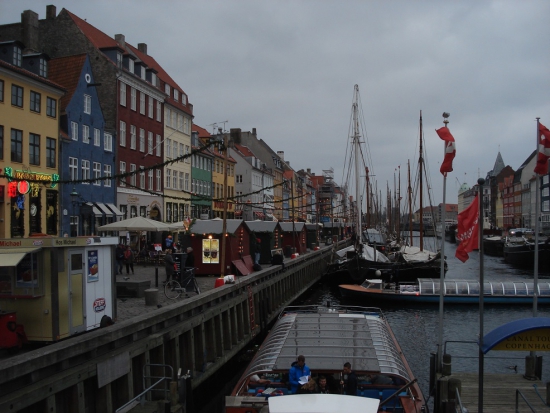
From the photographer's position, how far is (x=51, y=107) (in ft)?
128

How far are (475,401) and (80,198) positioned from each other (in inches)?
1359

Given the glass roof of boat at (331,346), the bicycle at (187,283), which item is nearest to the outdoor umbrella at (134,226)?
the bicycle at (187,283)

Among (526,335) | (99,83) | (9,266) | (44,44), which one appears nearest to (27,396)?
(9,266)

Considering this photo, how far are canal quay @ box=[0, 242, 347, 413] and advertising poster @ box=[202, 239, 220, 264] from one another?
4.08m

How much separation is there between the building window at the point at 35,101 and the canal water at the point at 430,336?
21234 mm

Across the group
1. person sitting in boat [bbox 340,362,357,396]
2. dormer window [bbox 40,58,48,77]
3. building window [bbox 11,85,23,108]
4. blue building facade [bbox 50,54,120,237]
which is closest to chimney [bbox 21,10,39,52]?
blue building facade [bbox 50,54,120,237]

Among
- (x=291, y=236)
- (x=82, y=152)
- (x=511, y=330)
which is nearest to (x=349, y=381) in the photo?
(x=511, y=330)

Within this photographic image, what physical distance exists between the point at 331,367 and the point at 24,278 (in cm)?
717

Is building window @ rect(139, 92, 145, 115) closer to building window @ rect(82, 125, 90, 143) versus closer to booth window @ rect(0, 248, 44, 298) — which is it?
building window @ rect(82, 125, 90, 143)

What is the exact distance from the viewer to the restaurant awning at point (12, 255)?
12523 millimetres

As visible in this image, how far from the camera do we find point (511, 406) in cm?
1311

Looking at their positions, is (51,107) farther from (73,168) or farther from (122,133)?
(122,133)

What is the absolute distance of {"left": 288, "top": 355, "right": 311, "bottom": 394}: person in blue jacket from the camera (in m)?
11.9

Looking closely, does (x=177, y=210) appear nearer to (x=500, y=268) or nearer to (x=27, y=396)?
(x=500, y=268)
